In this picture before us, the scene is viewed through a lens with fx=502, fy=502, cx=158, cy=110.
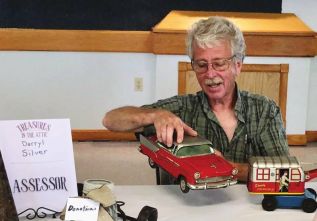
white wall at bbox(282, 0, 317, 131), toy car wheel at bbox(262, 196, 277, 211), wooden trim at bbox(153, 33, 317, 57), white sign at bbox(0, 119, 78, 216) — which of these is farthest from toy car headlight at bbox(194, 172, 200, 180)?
white wall at bbox(282, 0, 317, 131)

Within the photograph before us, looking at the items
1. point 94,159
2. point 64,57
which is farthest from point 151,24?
point 94,159

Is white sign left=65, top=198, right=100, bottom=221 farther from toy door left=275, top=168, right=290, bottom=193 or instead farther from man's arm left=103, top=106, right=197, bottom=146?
toy door left=275, top=168, right=290, bottom=193

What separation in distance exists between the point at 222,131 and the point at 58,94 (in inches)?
98.4

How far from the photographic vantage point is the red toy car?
1333 mm

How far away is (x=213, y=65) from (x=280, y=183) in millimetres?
552

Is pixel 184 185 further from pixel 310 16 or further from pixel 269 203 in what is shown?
pixel 310 16

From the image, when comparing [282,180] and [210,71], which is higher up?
[210,71]

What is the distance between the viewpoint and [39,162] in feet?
4.25

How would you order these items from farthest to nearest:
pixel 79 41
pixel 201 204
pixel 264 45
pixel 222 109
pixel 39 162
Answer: pixel 79 41 < pixel 264 45 < pixel 222 109 < pixel 201 204 < pixel 39 162

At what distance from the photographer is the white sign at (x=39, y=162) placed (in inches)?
50.1

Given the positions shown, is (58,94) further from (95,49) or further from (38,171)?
(38,171)

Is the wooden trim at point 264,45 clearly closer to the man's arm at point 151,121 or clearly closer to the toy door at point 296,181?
the man's arm at point 151,121

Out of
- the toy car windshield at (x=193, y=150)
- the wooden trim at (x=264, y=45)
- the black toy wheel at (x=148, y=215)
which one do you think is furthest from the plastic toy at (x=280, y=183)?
the wooden trim at (x=264, y=45)

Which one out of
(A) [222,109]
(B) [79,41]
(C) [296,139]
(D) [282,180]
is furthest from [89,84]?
(D) [282,180]
